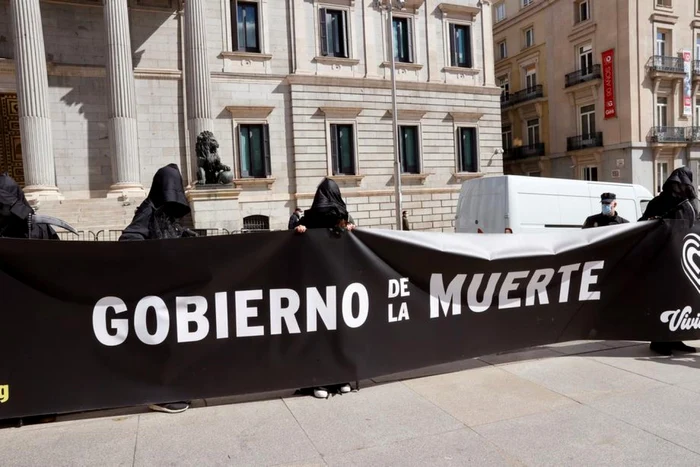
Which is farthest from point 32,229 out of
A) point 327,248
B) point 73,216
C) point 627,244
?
point 73,216

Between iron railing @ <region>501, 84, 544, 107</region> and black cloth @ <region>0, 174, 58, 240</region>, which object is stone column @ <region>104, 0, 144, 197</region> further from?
iron railing @ <region>501, 84, 544, 107</region>

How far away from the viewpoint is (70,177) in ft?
73.3

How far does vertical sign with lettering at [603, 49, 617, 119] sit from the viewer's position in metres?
34.9

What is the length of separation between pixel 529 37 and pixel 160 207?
1722 inches

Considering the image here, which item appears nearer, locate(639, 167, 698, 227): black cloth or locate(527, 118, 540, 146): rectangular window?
locate(639, 167, 698, 227): black cloth

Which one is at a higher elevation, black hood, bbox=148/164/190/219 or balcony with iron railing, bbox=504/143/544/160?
balcony with iron railing, bbox=504/143/544/160

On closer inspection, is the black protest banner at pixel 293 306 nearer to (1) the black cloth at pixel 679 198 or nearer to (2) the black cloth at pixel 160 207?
(1) the black cloth at pixel 679 198

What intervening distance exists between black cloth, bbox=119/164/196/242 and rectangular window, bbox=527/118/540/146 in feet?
134

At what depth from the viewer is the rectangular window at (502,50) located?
4422cm

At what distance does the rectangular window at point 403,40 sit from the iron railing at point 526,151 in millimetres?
18311

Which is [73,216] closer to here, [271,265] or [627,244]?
[271,265]

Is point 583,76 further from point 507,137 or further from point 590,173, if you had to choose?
point 507,137

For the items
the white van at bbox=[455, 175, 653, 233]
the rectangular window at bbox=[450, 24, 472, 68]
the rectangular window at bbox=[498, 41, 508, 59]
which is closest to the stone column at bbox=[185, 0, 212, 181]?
the white van at bbox=[455, 175, 653, 233]

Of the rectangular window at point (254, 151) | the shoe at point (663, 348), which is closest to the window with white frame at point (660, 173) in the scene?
the rectangular window at point (254, 151)
